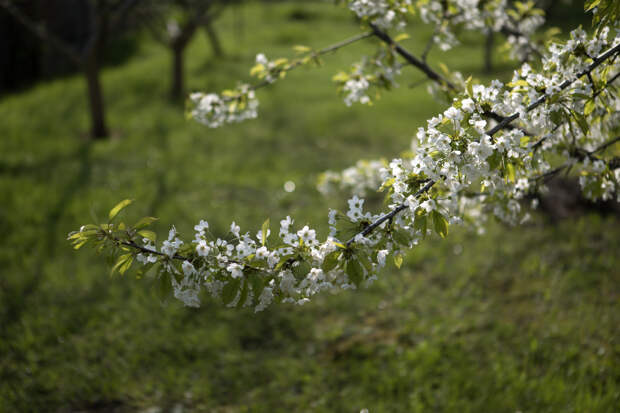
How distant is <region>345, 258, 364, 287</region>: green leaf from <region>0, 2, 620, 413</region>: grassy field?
6.47 feet

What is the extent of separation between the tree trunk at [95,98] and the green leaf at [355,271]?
7.32 m

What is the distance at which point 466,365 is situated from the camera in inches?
138

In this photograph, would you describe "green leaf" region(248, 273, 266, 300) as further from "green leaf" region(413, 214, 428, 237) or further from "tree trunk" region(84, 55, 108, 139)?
"tree trunk" region(84, 55, 108, 139)

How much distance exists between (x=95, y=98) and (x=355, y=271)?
7382mm

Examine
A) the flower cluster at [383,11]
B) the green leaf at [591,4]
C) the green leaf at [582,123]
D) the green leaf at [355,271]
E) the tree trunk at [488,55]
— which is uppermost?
the tree trunk at [488,55]

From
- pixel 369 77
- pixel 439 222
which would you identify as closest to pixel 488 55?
pixel 369 77

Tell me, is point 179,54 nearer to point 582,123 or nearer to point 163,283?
point 163,283

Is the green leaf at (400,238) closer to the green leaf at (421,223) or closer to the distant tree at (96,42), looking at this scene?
the green leaf at (421,223)

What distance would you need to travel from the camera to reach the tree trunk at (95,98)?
7.46 m

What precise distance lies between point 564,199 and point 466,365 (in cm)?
302

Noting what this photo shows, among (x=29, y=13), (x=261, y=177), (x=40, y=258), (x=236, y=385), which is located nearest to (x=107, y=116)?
(x=261, y=177)

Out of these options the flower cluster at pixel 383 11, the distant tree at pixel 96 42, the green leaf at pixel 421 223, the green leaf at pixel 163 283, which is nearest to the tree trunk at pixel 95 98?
the distant tree at pixel 96 42

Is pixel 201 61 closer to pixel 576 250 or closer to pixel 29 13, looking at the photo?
pixel 29 13

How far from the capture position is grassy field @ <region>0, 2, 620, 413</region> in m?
3.29
